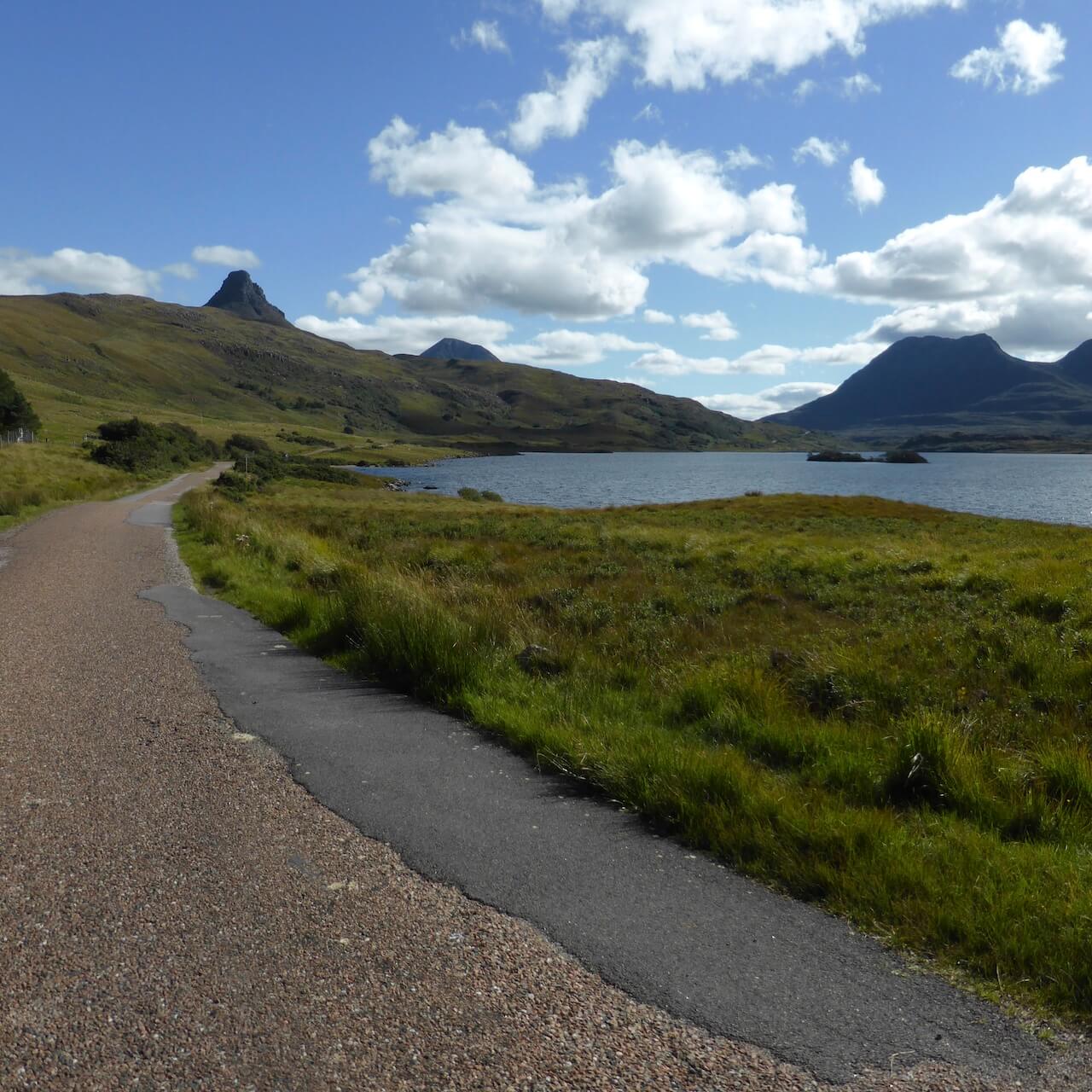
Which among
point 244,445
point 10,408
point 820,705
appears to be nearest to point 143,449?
point 10,408

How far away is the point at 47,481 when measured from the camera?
42.5m

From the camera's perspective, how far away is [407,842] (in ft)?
17.0

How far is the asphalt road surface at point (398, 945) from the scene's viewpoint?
3178mm

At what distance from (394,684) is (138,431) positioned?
88729mm

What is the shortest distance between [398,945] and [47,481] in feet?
154

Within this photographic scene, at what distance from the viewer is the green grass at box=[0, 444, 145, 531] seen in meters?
32.0

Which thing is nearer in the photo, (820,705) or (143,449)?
(820,705)

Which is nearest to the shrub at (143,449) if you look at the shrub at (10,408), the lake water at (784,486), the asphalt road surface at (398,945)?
the shrub at (10,408)

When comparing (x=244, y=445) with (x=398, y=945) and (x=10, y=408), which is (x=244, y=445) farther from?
(x=398, y=945)

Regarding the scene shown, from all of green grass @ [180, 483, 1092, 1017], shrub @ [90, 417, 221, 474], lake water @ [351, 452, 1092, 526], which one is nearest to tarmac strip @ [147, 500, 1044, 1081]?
green grass @ [180, 483, 1092, 1017]

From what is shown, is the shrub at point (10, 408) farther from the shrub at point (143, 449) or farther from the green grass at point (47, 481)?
the green grass at point (47, 481)

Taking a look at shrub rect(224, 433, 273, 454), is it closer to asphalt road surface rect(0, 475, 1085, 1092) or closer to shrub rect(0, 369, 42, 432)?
shrub rect(0, 369, 42, 432)

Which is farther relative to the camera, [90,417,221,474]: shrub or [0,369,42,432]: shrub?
[0,369,42,432]: shrub

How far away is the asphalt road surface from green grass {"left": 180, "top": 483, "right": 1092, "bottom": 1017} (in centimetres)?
42
